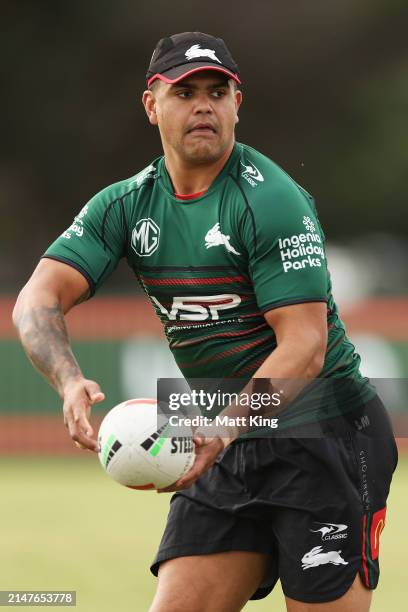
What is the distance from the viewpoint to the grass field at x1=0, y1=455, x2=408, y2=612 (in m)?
9.05

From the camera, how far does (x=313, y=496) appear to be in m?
6.02

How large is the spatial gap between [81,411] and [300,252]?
1.08 m

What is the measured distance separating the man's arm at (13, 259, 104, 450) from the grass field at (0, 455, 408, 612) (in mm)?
3071

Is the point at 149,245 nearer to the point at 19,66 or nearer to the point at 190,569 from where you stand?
the point at 190,569

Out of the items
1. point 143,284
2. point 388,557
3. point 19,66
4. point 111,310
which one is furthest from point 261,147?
point 143,284

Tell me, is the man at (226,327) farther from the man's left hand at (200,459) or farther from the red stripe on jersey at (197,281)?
the man's left hand at (200,459)

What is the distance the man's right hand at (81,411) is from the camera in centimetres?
536

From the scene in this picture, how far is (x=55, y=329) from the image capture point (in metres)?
5.86

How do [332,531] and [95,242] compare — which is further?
[95,242]

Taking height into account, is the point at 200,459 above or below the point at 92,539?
above

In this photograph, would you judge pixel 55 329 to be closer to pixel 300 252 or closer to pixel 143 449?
pixel 143 449

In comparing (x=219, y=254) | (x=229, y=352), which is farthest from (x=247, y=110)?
(x=219, y=254)

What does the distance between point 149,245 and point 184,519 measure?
121 centimetres

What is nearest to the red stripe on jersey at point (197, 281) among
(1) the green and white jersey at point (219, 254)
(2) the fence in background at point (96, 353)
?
(1) the green and white jersey at point (219, 254)
